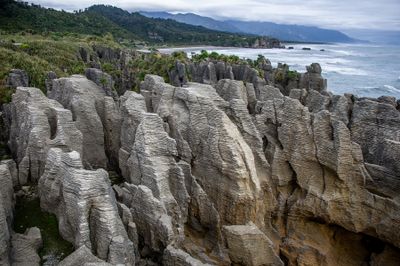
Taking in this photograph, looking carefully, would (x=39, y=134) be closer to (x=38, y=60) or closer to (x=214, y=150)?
(x=214, y=150)

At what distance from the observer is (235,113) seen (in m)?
18.1

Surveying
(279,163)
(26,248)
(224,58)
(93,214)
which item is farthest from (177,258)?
(224,58)

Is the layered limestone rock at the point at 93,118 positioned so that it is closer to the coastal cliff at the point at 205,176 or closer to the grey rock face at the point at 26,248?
the coastal cliff at the point at 205,176

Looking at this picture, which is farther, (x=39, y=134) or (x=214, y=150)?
(x=214, y=150)

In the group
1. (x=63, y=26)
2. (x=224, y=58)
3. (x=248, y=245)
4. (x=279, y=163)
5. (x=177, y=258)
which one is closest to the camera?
(x=177, y=258)

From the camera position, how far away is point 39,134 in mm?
16297

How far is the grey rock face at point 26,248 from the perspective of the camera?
494 inches

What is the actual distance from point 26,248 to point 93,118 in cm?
743

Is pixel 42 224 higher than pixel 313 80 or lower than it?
lower

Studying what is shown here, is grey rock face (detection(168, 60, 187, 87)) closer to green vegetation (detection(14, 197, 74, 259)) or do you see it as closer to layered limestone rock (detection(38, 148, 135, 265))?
green vegetation (detection(14, 197, 74, 259))

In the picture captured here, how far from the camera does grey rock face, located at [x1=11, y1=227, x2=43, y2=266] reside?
1255cm

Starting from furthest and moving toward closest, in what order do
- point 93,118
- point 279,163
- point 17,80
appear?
point 17,80, point 93,118, point 279,163

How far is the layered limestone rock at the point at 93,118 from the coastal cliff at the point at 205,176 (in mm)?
50

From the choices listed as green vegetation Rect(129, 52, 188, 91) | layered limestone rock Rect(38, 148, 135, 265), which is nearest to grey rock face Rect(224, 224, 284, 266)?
layered limestone rock Rect(38, 148, 135, 265)
